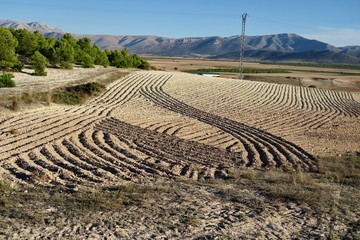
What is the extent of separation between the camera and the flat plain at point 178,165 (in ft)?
20.0

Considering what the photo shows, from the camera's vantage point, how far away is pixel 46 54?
33531 mm

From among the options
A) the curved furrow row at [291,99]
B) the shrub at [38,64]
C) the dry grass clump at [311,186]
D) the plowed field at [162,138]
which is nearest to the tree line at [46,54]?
the shrub at [38,64]

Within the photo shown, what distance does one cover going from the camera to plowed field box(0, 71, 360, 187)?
30.4ft

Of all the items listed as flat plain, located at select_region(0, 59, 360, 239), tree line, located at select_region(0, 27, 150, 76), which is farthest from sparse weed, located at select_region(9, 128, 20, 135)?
tree line, located at select_region(0, 27, 150, 76)

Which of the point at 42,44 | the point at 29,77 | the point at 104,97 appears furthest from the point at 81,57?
the point at 104,97

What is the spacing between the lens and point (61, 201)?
684 centimetres

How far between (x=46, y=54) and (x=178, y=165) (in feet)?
88.6

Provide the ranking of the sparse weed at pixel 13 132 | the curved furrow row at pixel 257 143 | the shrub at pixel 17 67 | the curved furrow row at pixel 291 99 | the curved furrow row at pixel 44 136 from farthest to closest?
the shrub at pixel 17 67 → the curved furrow row at pixel 291 99 → the sparse weed at pixel 13 132 → the curved furrow row at pixel 257 143 → the curved furrow row at pixel 44 136

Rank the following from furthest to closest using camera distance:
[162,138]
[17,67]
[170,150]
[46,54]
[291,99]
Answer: [46,54], [17,67], [291,99], [162,138], [170,150]

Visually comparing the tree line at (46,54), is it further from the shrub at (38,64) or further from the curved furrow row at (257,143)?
the curved furrow row at (257,143)

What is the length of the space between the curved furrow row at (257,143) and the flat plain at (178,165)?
38 mm

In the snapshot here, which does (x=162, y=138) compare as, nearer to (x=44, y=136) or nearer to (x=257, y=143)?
(x=257, y=143)

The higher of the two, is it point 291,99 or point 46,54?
point 46,54

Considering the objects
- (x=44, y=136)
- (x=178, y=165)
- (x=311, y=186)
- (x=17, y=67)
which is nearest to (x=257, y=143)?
(x=178, y=165)
